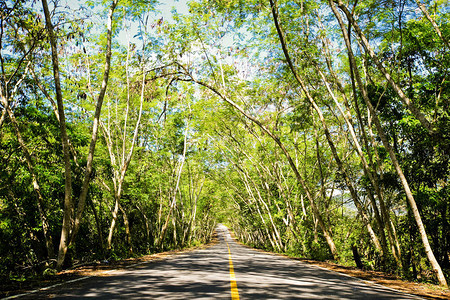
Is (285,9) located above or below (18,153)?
above

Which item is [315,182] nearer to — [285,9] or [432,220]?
[432,220]

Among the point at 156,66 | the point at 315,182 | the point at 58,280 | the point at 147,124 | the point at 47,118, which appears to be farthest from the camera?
the point at 315,182

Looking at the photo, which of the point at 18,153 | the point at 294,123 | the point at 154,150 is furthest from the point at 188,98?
the point at 18,153

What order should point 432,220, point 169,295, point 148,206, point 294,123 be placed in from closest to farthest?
1. point 169,295
2. point 432,220
3. point 294,123
4. point 148,206

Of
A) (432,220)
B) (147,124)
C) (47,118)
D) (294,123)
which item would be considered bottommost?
(432,220)

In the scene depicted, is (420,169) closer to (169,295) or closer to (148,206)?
(169,295)

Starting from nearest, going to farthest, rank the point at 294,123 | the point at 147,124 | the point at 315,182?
the point at 294,123 → the point at 147,124 → the point at 315,182

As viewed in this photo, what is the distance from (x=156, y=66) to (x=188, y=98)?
22.9ft

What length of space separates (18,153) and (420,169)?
595 inches

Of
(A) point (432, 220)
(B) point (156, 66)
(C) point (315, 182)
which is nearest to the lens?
(A) point (432, 220)

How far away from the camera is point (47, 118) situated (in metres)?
10.7

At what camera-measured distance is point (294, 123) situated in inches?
625

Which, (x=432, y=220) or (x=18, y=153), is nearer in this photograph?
(x=18, y=153)

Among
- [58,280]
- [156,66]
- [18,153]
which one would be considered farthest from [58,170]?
[156,66]
